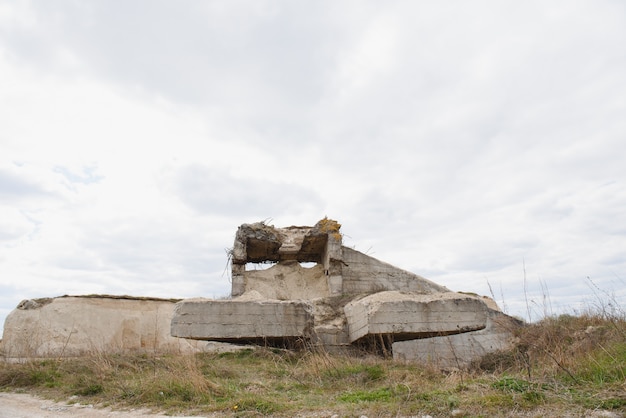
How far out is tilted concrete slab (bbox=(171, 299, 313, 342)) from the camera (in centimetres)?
753

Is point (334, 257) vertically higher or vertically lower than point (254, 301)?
higher

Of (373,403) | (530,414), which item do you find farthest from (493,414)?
(373,403)

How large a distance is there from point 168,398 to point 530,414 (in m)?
3.29

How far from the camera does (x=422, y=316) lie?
776 centimetres

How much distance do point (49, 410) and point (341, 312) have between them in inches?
217

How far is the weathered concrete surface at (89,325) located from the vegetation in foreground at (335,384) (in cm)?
412

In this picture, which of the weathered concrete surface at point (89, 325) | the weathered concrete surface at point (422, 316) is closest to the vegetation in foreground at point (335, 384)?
the weathered concrete surface at point (422, 316)

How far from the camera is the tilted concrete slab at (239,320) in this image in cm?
753

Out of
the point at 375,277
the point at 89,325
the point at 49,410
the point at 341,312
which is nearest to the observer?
the point at 49,410

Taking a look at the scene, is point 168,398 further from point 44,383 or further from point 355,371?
point 44,383

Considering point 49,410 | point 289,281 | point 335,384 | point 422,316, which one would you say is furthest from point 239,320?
point 289,281

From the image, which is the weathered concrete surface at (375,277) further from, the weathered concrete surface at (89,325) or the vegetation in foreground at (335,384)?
the weathered concrete surface at (89,325)

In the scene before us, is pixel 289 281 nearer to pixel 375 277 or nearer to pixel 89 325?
pixel 375 277

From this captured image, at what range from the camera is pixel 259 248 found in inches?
458
